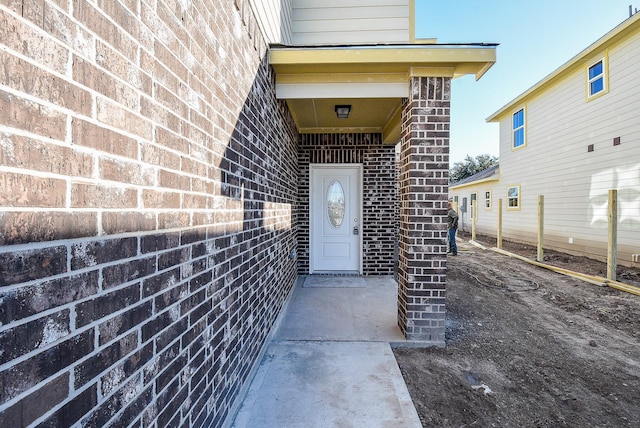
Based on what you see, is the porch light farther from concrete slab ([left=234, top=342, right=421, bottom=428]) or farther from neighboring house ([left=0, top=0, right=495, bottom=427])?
concrete slab ([left=234, top=342, right=421, bottom=428])

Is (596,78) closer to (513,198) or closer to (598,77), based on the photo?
(598,77)

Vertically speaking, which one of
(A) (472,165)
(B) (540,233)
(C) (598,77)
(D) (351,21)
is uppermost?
(A) (472,165)

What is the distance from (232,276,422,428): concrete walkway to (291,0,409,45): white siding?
401 cm

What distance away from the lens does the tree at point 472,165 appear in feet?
96.6


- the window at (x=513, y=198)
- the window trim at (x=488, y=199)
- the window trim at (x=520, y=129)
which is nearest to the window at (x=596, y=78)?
the window trim at (x=520, y=129)

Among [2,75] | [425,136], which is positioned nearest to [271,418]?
[2,75]

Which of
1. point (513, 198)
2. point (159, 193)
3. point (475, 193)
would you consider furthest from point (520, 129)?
point (159, 193)

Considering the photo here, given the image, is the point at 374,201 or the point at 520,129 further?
the point at 520,129

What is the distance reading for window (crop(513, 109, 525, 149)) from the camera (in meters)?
11.2

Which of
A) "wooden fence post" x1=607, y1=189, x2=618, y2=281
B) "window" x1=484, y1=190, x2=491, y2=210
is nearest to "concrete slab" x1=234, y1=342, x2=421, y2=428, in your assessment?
"wooden fence post" x1=607, y1=189, x2=618, y2=281

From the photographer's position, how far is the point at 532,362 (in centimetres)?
295

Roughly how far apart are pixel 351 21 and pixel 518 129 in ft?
31.8

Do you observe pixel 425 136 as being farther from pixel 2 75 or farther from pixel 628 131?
pixel 628 131

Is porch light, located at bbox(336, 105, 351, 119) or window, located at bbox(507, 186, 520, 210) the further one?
window, located at bbox(507, 186, 520, 210)
